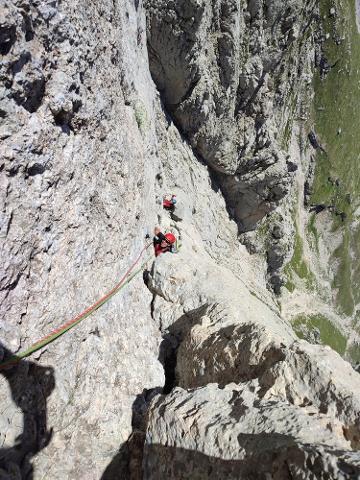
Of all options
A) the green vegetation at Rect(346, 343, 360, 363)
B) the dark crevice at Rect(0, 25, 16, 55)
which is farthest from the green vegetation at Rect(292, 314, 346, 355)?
the dark crevice at Rect(0, 25, 16, 55)

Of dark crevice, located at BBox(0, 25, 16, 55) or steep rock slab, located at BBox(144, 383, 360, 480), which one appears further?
dark crevice, located at BBox(0, 25, 16, 55)

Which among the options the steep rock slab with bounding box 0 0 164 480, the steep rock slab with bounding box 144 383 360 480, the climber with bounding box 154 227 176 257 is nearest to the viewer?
the steep rock slab with bounding box 144 383 360 480

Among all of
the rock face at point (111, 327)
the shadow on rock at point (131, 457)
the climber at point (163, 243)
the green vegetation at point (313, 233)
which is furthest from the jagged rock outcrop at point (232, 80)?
the green vegetation at point (313, 233)

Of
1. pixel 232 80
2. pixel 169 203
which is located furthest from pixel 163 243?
pixel 232 80

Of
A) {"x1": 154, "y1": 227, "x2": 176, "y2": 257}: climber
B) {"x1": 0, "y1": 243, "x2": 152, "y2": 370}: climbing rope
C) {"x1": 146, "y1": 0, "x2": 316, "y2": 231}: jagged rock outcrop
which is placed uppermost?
{"x1": 146, "y1": 0, "x2": 316, "y2": 231}: jagged rock outcrop

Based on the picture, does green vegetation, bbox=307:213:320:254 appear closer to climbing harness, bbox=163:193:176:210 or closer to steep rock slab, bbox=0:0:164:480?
climbing harness, bbox=163:193:176:210

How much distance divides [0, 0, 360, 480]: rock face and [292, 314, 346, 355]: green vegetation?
6111 centimetres

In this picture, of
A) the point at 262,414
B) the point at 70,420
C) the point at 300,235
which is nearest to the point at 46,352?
the point at 70,420

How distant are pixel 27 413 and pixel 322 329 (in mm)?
86854

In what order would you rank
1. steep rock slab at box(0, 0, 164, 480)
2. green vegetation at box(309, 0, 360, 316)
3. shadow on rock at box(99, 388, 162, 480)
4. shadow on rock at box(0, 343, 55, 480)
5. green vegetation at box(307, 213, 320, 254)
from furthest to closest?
green vegetation at box(307, 213, 320, 254) → green vegetation at box(309, 0, 360, 316) → shadow on rock at box(99, 388, 162, 480) → steep rock slab at box(0, 0, 164, 480) → shadow on rock at box(0, 343, 55, 480)

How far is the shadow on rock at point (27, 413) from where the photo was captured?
8.02 m

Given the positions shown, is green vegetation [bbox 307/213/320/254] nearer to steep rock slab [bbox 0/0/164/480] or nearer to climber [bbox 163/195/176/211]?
climber [bbox 163/195/176/211]

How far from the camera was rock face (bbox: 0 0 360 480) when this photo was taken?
777cm

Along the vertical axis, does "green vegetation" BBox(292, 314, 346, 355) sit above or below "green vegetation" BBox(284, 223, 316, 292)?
below
